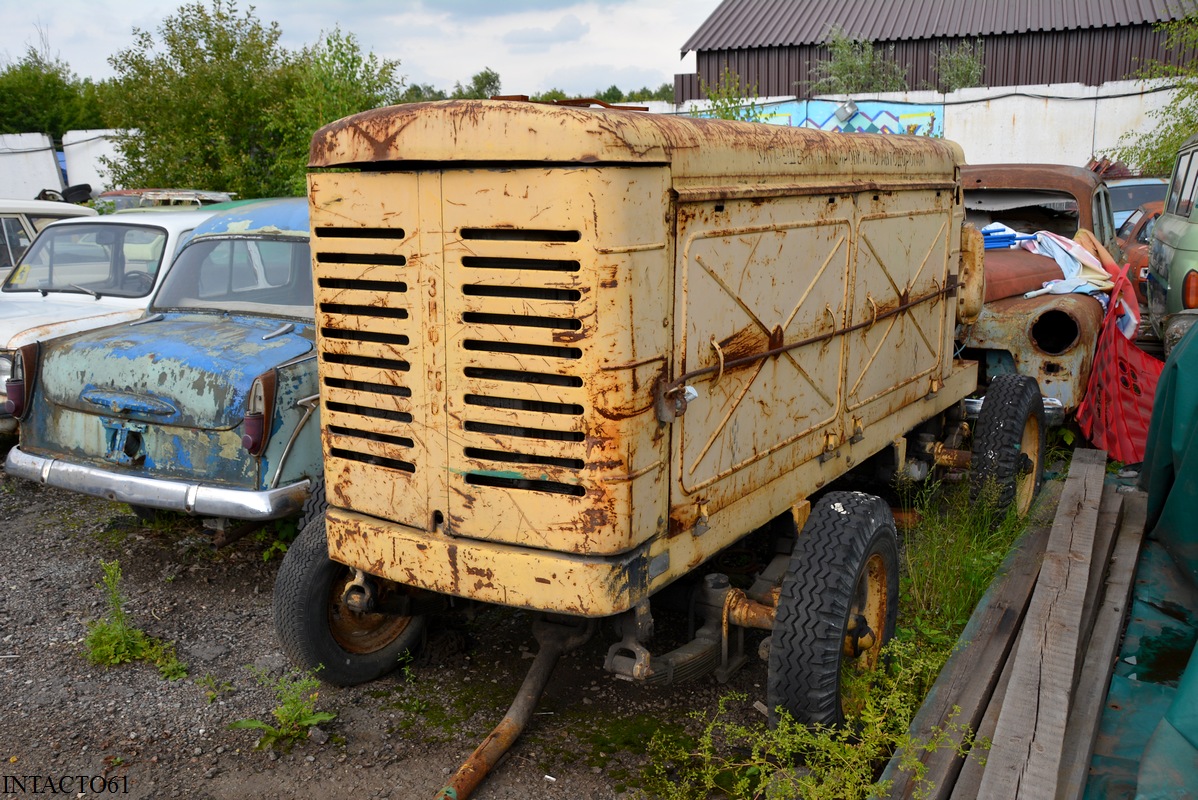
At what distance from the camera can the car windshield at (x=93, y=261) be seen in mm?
6285

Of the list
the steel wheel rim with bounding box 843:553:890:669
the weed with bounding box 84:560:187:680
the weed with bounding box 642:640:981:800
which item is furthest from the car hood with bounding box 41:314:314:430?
the steel wheel rim with bounding box 843:553:890:669

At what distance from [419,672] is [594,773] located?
3.19ft

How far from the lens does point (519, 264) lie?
2.64 m

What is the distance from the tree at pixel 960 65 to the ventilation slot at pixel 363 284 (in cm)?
1999

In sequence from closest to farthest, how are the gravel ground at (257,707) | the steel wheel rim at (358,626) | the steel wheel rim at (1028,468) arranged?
the gravel ground at (257,707) < the steel wheel rim at (358,626) < the steel wheel rim at (1028,468)

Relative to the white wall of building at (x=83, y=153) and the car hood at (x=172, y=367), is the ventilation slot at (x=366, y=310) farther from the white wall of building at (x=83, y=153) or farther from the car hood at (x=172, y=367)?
the white wall of building at (x=83, y=153)

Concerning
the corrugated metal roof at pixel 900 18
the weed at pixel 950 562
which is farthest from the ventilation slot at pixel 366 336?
the corrugated metal roof at pixel 900 18

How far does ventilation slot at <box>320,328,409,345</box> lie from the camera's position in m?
2.92

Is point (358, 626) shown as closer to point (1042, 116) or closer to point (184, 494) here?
point (184, 494)

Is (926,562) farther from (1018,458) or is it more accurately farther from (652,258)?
(652,258)

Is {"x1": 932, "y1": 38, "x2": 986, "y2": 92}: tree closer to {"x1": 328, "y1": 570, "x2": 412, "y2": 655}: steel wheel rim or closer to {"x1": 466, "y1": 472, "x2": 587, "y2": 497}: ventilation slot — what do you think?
{"x1": 328, "y1": 570, "x2": 412, "y2": 655}: steel wheel rim

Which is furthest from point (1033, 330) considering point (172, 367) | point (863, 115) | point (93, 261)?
point (863, 115)

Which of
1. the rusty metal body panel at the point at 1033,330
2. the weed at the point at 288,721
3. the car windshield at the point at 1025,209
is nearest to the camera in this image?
the weed at the point at 288,721

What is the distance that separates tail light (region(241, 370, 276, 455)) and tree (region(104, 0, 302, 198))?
28.6ft
